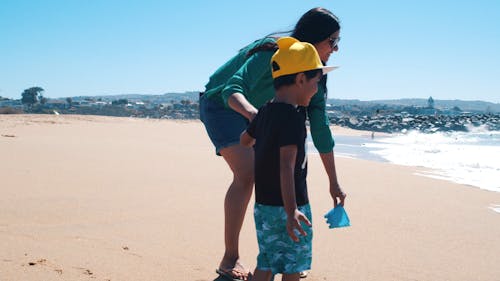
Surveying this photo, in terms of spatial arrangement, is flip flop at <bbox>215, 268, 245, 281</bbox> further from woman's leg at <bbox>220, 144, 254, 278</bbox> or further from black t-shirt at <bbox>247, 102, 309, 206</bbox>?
black t-shirt at <bbox>247, 102, 309, 206</bbox>

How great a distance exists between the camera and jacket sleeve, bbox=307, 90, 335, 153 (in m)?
2.56

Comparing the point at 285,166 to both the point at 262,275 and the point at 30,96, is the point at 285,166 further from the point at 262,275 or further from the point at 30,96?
the point at 30,96

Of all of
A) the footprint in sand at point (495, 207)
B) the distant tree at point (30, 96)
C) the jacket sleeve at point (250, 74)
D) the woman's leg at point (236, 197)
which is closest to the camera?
the jacket sleeve at point (250, 74)

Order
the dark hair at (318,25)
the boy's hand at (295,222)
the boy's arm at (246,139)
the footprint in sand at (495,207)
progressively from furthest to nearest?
the footprint in sand at (495,207) → the dark hair at (318,25) → the boy's arm at (246,139) → the boy's hand at (295,222)

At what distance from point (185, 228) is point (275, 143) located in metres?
1.78

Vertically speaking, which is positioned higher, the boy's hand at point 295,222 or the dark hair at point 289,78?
the dark hair at point 289,78

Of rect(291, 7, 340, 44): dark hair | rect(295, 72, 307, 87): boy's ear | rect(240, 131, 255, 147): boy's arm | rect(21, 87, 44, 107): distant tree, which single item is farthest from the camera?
rect(21, 87, 44, 107): distant tree

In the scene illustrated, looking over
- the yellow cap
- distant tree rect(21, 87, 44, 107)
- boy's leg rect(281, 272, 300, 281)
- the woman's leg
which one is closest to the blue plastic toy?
boy's leg rect(281, 272, 300, 281)

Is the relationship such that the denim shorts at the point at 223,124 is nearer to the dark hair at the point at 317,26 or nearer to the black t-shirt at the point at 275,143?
the dark hair at the point at 317,26

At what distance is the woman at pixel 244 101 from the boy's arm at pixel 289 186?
447mm

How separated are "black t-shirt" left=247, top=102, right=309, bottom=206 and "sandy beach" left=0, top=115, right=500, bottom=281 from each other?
0.82m

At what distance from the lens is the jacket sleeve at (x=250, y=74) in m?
2.39

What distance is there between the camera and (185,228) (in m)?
3.54

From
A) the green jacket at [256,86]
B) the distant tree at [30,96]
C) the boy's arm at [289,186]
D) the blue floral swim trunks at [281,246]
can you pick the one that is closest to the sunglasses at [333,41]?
the green jacket at [256,86]
